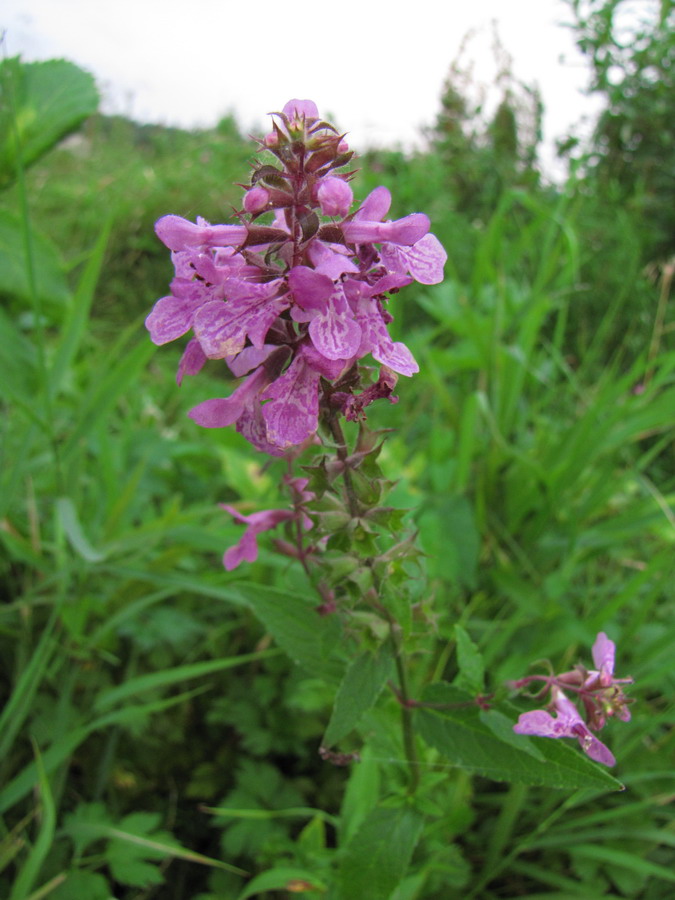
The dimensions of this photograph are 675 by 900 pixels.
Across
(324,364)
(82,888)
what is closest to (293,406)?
(324,364)

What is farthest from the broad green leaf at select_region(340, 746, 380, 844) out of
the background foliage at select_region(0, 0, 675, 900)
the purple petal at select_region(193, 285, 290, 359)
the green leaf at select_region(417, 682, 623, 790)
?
the purple petal at select_region(193, 285, 290, 359)

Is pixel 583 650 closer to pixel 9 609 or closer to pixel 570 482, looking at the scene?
pixel 570 482

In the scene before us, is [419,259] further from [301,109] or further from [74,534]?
[74,534]

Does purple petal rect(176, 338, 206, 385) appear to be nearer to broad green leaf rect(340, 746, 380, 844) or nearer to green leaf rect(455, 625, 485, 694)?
green leaf rect(455, 625, 485, 694)

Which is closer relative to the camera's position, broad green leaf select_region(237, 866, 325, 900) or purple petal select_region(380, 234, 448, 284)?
purple petal select_region(380, 234, 448, 284)

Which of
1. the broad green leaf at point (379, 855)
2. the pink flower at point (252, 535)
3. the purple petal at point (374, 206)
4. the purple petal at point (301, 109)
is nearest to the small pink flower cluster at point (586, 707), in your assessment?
the broad green leaf at point (379, 855)

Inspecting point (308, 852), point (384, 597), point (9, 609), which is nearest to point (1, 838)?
point (9, 609)

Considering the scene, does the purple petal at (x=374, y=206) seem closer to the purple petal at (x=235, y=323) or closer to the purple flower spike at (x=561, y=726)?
the purple petal at (x=235, y=323)
